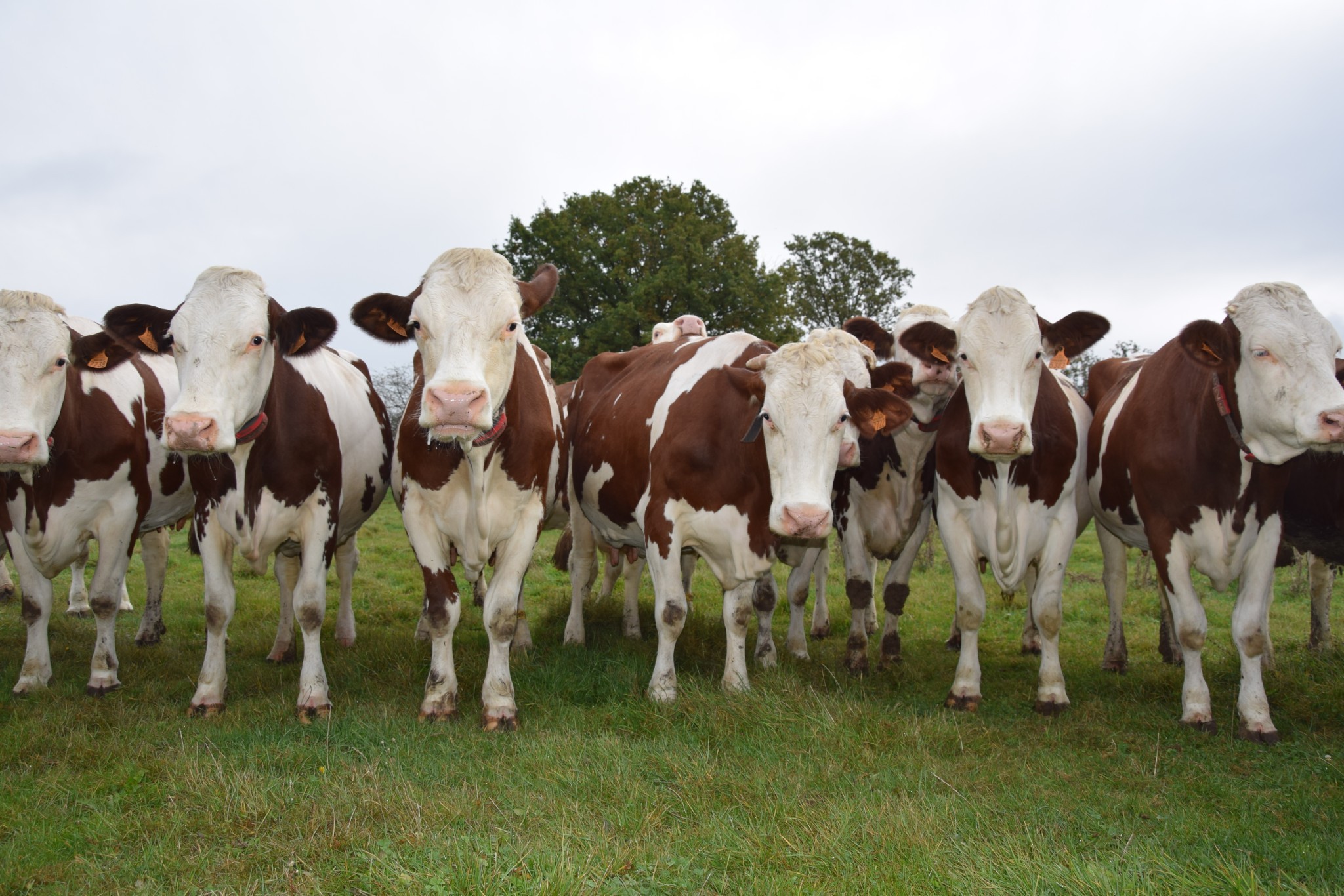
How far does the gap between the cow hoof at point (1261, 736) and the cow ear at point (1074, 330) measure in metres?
2.57

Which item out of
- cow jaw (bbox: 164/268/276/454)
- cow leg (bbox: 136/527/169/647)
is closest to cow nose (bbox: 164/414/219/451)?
cow jaw (bbox: 164/268/276/454)

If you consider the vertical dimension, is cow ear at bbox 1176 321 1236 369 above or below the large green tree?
below

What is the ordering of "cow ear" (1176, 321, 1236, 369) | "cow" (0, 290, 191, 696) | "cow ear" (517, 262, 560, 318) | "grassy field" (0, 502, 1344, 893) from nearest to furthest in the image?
"grassy field" (0, 502, 1344, 893) < "cow ear" (1176, 321, 1236, 369) < "cow ear" (517, 262, 560, 318) < "cow" (0, 290, 191, 696)

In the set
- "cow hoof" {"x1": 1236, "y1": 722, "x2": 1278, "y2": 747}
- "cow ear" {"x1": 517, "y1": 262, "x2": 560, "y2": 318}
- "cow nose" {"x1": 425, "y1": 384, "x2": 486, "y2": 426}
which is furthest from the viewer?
"cow ear" {"x1": 517, "y1": 262, "x2": 560, "y2": 318}

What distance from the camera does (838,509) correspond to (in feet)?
25.3

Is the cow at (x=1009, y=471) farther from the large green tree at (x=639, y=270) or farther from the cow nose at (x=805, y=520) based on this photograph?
the large green tree at (x=639, y=270)

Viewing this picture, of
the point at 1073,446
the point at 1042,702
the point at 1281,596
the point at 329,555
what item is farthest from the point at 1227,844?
the point at 1281,596

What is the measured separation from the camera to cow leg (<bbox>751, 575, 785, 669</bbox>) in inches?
282

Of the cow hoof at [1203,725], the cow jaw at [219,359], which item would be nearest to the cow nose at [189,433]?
the cow jaw at [219,359]

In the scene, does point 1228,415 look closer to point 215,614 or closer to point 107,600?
point 215,614

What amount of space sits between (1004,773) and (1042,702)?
64.1 inches

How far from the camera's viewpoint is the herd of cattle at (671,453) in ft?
18.1

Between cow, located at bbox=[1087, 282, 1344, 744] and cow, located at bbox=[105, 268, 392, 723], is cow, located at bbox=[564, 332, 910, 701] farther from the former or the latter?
cow, located at bbox=[105, 268, 392, 723]

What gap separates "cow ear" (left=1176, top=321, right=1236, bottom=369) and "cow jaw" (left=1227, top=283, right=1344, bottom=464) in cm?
7
